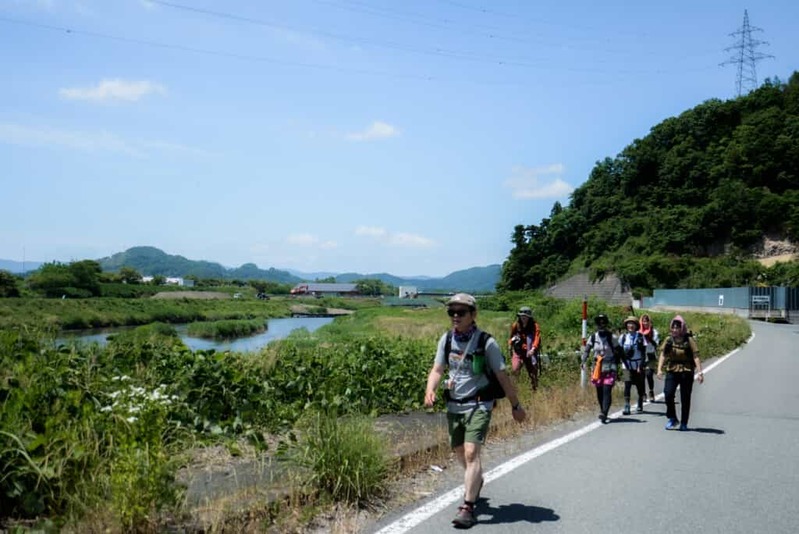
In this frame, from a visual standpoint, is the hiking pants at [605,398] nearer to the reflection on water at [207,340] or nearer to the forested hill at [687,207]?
the reflection on water at [207,340]

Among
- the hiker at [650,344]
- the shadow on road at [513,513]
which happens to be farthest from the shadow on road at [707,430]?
the shadow on road at [513,513]

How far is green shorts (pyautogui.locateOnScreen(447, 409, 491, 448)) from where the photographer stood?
16.4ft

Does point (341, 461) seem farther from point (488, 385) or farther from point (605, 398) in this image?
point (605, 398)

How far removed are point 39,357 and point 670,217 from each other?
302 feet

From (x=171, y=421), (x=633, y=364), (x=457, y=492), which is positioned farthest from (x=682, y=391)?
(x=171, y=421)

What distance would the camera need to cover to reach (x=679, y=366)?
926 centimetres

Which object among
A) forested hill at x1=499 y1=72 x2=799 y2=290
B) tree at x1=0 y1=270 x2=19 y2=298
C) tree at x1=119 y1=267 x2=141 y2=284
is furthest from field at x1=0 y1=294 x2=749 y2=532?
tree at x1=119 y1=267 x2=141 y2=284

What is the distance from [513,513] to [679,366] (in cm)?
512

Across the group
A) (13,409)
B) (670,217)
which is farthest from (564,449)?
(670,217)

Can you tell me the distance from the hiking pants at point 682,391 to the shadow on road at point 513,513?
452cm

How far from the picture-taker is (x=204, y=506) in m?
4.46

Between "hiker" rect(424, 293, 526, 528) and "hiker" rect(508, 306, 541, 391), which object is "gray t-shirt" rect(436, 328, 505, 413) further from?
"hiker" rect(508, 306, 541, 391)

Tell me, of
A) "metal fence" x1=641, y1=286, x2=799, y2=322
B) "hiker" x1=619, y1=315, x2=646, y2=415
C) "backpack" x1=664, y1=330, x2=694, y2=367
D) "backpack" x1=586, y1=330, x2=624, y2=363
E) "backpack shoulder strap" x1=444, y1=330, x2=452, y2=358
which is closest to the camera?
"backpack shoulder strap" x1=444, y1=330, x2=452, y2=358

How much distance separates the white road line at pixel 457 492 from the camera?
15.7 feet
